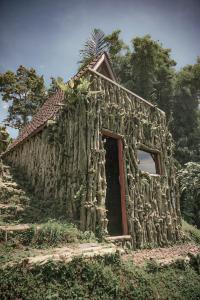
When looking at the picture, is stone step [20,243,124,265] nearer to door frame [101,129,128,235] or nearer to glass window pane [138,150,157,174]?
door frame [101,129,128,235]

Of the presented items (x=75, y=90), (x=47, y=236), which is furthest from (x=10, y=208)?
(x=75, y=90)

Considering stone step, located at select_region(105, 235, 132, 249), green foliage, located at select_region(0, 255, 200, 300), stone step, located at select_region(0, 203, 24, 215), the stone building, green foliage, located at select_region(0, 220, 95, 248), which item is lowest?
green foliage, located at select_region(0, 255, 200, 300)

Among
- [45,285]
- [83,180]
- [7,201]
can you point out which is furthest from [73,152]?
[45,285]

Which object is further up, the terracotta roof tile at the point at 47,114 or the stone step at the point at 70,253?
the terracotta roof tile at the point at 47,114

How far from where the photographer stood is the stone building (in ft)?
23.4

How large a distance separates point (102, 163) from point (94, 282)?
363 centimetres

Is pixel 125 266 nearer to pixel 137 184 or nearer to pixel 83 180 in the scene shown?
pixel 83 180

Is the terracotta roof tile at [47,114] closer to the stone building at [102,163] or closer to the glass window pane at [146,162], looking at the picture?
the stone building at [102,163]

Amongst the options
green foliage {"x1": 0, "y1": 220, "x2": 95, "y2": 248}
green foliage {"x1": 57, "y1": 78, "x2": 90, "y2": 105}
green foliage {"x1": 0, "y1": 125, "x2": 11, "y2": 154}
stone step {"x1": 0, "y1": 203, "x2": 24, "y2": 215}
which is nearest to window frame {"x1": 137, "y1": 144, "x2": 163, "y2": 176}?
green foliage {"x1": 57, "y1": 78, "x2": 90, "y2": 105}

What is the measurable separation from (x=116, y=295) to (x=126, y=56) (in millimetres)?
22445

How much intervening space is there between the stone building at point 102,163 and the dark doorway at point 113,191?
41 mm

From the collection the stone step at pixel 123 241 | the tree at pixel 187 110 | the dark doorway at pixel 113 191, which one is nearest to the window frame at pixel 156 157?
the dark doorway at pixel 113 191

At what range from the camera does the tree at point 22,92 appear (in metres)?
22.8

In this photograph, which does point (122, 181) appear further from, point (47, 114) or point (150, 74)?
point (150, 74)
